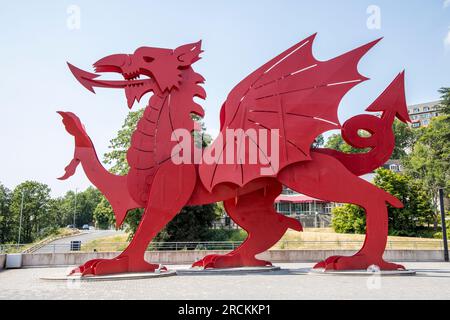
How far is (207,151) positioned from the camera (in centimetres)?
1028

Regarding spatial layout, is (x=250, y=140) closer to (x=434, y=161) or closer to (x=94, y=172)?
(x=94, y=172)

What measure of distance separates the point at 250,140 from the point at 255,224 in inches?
102

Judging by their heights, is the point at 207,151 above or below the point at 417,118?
below

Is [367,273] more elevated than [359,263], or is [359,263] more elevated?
[359,263]

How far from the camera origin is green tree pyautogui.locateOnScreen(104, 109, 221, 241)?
72.2 ft

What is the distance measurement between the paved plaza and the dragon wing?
2.58 m

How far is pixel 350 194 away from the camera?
9773mm

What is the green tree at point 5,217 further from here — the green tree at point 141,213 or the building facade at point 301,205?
the building facade at point 301,205

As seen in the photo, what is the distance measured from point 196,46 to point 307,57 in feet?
9.99

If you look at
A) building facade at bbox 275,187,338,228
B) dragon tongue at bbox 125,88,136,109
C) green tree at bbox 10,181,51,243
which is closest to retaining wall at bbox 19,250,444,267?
dragon tongue at bbox 125,88,136,109

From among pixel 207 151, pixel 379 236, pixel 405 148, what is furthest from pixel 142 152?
pixel 405 148

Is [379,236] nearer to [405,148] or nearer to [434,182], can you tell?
[434,182]

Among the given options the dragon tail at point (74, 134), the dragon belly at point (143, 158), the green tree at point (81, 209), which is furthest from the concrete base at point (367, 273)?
the green tree at point (81, 209)

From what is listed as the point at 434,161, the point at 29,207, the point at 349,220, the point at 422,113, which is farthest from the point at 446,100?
the point at 422,113
